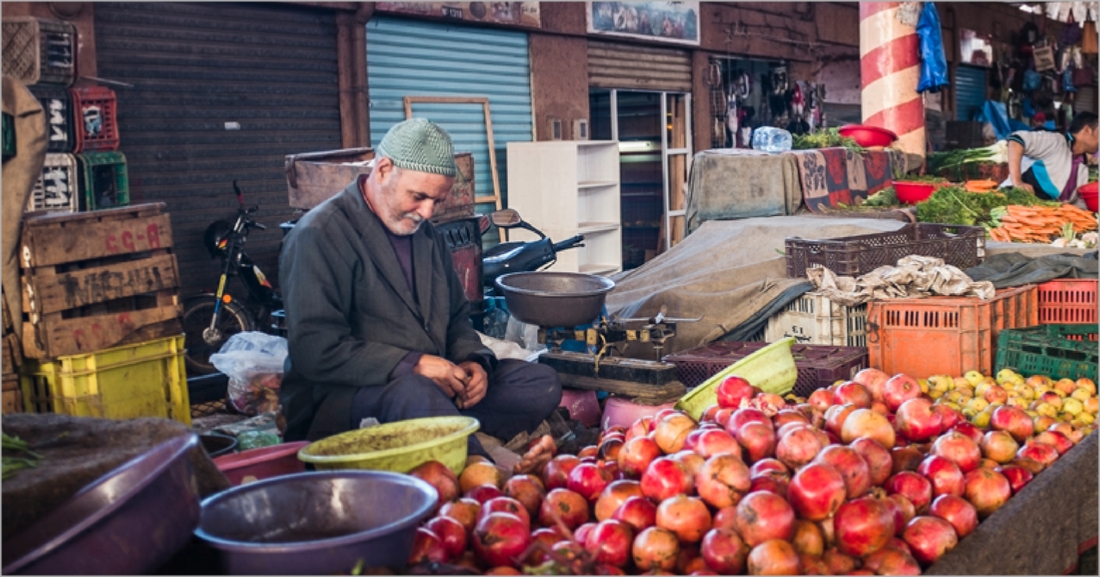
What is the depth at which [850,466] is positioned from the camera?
2.76m

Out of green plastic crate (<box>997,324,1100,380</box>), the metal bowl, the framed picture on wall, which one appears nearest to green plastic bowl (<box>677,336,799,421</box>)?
the metal bowl

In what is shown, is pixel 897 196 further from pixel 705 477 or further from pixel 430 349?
pixel 705 477

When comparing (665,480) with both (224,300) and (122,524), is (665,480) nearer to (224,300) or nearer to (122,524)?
(122,524)

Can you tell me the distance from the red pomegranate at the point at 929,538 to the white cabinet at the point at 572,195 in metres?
7.01

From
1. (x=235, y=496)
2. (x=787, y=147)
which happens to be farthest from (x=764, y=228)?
(x=235, y=496)

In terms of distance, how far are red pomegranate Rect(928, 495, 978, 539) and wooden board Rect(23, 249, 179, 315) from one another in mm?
3026

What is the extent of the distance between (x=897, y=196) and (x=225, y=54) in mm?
6216

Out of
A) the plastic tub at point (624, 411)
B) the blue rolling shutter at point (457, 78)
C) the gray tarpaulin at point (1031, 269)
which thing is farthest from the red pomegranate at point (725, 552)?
the blue rolling shutter at point (457, 78)

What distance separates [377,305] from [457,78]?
6.03 metres

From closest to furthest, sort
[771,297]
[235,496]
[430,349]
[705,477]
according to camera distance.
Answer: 1. [235,496]
2. [705,477]
3. [430,349]
4. [771,297]

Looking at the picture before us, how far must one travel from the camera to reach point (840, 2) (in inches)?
639

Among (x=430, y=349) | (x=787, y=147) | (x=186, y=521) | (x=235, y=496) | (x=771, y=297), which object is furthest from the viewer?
(x=787, y=147)

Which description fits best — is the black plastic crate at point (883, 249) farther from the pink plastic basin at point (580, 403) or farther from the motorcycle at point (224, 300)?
the motorcycle at point (224, 300)

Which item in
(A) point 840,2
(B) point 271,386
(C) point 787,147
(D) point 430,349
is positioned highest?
(A) point 840,2
